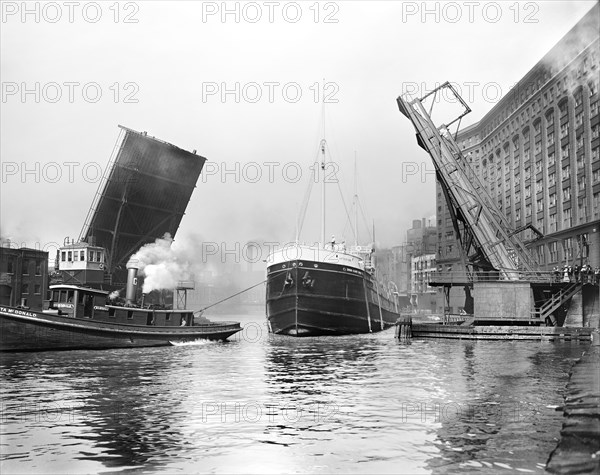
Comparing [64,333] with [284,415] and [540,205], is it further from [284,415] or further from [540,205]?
[540,205]

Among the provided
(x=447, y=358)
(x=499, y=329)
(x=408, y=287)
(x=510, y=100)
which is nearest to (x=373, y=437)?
(x=447, y=358)

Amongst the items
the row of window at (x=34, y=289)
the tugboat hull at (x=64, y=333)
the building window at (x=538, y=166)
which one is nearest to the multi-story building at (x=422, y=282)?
the building window at (x=538, y=166)

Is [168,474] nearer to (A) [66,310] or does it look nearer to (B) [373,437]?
(B) [373,437]

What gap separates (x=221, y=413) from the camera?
56.7 feet

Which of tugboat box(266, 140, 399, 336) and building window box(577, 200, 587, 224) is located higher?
building window box(577, 200, 587, 224)

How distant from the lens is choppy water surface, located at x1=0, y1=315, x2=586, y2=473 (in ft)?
39.5

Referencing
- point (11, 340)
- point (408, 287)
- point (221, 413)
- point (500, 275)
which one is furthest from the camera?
point (408, 287)

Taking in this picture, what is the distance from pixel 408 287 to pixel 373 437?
179 meters

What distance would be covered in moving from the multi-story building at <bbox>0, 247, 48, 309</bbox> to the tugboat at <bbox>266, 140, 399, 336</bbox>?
3276 centimetres

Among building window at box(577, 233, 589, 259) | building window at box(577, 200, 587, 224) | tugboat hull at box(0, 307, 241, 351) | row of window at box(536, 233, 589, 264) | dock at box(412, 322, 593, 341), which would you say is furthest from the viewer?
building window at box(577, 200, 587, 224)

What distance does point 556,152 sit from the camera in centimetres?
8056

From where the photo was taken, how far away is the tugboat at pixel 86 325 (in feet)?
124

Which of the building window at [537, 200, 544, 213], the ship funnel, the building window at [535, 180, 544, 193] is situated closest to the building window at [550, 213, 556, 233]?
the building window at [537, 200, 544, 213]

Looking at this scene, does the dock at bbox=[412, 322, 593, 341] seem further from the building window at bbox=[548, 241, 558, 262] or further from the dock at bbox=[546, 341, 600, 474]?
the building window at bbox=[548, 241, 558, 262]
